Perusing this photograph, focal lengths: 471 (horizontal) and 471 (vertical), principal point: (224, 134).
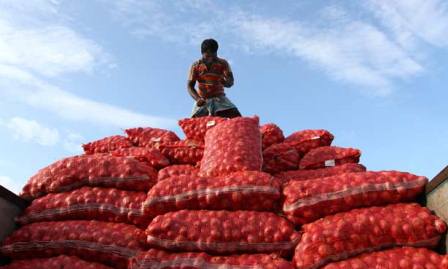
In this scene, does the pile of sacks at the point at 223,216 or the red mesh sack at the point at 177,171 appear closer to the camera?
the pile of sacks at the point at 223,216

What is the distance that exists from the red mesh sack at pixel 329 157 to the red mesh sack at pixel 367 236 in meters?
1.29

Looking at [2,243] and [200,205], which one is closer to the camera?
[200,205]

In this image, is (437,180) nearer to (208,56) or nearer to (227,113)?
(227,113)

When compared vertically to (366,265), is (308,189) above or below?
above

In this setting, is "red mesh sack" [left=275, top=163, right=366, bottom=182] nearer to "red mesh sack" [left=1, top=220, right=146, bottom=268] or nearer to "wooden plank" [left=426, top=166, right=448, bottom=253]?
"wooden plank" [left=426, top=166, right=448, bottom=253]

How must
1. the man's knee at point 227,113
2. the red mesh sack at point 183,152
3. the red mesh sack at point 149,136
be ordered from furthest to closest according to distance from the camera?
the man's knee at point 227,113
the red mesh sack at point 149,136
the red mesh sack at point 183,152

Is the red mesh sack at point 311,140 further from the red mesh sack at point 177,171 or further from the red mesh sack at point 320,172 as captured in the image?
the red mesh sack at point 177,171

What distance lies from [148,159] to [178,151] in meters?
0.32

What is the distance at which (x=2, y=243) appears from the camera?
360cm

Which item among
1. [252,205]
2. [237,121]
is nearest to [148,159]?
[237,121]

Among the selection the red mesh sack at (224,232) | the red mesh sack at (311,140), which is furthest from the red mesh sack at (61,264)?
the red mesh sack at (311,140)

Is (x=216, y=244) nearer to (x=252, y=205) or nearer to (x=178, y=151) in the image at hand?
(x=252, y=205)

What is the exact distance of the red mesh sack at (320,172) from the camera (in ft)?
12.9

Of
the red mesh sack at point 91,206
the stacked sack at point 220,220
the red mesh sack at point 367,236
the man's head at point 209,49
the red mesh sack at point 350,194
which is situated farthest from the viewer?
the man's head at point 209,49
